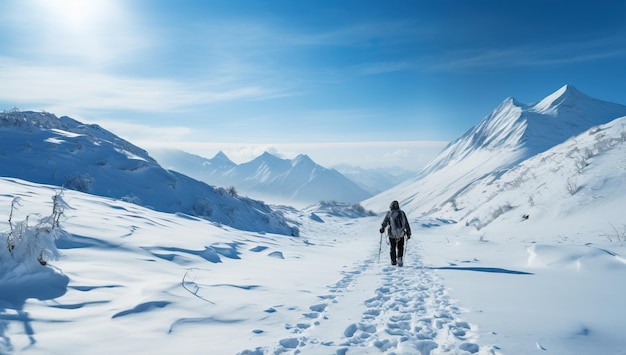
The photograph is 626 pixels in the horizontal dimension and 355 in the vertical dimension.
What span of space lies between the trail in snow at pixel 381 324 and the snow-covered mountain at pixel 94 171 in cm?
1581

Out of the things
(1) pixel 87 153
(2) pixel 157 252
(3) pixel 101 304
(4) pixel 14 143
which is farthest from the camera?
(1) pixel 87 153

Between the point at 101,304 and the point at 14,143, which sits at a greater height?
the point at 14,143

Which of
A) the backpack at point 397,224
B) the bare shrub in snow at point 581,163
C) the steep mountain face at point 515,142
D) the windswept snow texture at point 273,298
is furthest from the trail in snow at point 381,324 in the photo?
the steep mountain face at point 515,142

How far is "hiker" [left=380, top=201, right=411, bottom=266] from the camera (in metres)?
10.6

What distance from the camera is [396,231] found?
429 inches

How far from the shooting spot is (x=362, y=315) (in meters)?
5.20

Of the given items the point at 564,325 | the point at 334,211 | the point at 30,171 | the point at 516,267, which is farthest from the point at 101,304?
the point at 334,211

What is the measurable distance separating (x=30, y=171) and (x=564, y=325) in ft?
73.2

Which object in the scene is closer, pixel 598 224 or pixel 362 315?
pixel 362 315

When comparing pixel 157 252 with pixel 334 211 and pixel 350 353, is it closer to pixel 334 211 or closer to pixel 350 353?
pixel 350 353

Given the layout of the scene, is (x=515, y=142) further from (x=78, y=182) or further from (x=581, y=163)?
(x=78, y=182)

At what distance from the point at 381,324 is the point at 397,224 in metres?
6.58

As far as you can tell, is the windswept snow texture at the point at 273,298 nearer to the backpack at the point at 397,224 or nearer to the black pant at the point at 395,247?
the black pant at the point at 395,247

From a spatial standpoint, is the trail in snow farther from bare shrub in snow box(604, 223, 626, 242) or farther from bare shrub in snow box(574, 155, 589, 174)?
bare shrub in snow box(574, 155, 589, 174)
